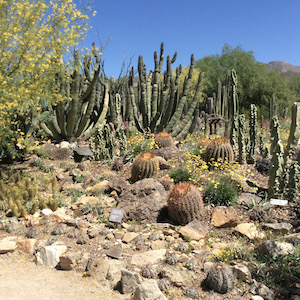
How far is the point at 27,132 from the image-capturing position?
8.95 meters

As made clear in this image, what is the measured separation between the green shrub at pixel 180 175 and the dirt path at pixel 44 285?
3.30m

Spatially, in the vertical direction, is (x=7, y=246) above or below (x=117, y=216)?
below

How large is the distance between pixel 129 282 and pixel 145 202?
1.98 m

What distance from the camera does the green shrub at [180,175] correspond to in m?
6.96

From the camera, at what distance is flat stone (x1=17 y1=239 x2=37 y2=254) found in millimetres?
4936

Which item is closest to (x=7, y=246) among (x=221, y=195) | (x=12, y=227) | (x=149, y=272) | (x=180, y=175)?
(x=12, y=227)

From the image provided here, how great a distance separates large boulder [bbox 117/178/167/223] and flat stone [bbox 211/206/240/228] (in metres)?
0.95

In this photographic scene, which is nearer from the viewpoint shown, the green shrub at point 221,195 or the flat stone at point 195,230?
the flat stone at point 195,230

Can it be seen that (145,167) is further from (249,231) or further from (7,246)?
(7,246)

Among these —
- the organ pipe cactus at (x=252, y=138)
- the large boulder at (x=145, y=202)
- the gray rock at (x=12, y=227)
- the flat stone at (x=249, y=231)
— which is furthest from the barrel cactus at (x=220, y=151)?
the gray rock at (x=12, y=227)

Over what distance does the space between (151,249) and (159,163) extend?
3449mm

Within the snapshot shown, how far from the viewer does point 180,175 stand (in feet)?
22.9

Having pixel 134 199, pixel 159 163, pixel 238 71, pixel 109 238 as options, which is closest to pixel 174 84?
pixel 159 163

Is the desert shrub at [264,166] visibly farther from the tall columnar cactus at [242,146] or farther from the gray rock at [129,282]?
the gray rock at [129,282]
